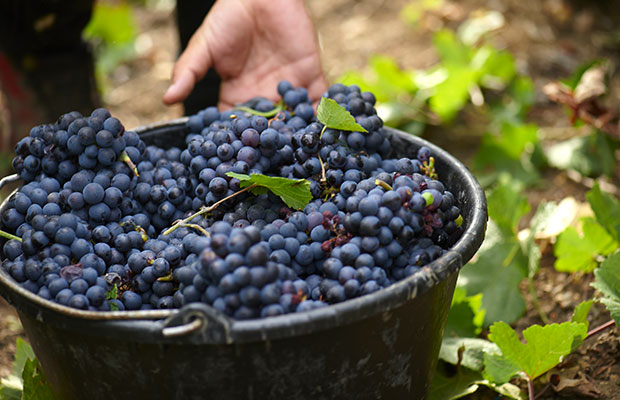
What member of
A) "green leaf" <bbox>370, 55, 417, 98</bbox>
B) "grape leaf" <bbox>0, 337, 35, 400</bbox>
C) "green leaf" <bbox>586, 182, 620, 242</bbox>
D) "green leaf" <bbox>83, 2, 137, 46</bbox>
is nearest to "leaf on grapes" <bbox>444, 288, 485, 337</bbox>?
"green leaf" <bbox>586, 182, 620, 242</bbox>

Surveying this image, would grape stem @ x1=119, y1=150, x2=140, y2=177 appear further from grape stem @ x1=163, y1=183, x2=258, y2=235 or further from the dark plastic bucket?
the dark plastic bucket

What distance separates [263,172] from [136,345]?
487mm

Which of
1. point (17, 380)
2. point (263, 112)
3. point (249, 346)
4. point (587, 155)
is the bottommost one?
point (587, 155)

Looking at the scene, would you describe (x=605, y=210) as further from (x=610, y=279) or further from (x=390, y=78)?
(x=390, y=78)

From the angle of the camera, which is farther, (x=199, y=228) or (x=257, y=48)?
(x=257, y=48)

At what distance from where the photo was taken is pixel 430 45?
3.73 metres

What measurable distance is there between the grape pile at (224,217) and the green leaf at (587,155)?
117 cm

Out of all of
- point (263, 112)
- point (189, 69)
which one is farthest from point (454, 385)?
point (189, 69)

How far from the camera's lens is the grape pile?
109cm

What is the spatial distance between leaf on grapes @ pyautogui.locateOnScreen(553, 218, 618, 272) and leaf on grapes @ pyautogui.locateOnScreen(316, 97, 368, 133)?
85 cm

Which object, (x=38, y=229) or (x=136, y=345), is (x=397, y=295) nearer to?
(x=136, y=345)

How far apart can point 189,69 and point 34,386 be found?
0.92 m

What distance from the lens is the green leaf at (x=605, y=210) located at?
183cm

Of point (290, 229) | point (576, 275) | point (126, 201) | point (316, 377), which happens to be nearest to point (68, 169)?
point (126, 201)
